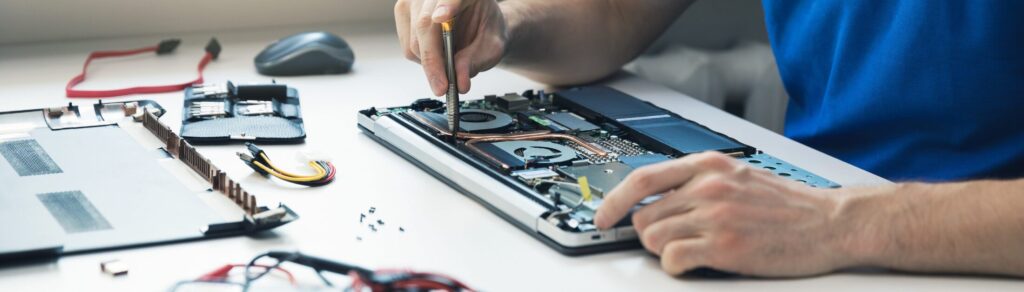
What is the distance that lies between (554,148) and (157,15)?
1.10 metres

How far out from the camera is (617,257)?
1.10 meters

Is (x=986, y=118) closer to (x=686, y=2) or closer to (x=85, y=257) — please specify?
(x=686, y=2)

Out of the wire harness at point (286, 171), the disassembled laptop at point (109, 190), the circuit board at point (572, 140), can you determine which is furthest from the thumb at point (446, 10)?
the disassembled laptop at point (109, 190)

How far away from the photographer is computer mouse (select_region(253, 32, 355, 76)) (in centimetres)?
186

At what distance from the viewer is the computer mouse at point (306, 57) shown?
1857 mm

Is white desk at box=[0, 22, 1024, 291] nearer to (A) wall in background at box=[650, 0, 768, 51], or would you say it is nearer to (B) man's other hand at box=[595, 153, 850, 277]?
(B) man's other hand at box=[595, 153, 850, 277]

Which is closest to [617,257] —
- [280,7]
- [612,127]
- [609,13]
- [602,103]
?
[612,127]

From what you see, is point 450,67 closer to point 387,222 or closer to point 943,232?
point 387,222

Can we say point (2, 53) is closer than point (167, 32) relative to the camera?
Yes

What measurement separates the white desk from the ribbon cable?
0.02 m

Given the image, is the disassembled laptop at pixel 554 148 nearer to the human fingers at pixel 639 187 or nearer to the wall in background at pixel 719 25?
the human fingers at pixel 639 187

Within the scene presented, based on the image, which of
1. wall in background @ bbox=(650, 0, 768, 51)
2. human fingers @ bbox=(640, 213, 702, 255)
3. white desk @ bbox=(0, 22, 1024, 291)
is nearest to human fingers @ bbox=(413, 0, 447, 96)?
white desk @ bbox=(0, 22, 1024, 291)

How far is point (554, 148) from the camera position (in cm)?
132

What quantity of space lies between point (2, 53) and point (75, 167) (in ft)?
2.68
